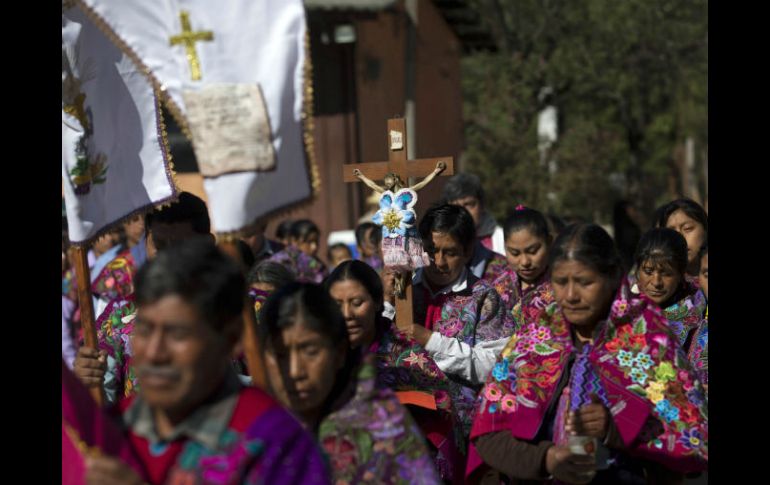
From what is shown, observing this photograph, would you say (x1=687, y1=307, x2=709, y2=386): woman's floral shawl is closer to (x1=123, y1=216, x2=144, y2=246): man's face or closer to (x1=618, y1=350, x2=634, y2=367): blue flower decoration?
(x1=618, y1=350, x2=634, y2=367): blue flower decoration

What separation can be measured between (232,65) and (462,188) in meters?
4.59

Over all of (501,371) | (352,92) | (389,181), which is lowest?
(501,371)

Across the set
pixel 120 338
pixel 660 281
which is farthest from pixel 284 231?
pixel 120 338

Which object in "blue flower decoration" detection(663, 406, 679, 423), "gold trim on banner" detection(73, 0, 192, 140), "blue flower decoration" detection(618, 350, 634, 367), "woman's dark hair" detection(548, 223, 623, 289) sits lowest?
"blue flower decoration" detection(663, 406, 679, 423)

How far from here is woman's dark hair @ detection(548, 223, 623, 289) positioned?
13.3ft

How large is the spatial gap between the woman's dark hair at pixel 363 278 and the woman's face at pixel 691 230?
298 cm

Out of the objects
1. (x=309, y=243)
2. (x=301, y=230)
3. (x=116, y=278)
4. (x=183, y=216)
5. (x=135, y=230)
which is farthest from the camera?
(x=301, y=230)

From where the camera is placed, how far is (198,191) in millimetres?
15883

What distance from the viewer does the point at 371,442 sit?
3.52 m

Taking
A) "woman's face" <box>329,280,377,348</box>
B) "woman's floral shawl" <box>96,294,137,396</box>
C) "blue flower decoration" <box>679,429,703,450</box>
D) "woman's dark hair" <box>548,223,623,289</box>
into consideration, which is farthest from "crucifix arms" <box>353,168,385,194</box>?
"blue flower decoration" <box>679,429,703,450</box>

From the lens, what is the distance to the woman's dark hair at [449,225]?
19.4 feet

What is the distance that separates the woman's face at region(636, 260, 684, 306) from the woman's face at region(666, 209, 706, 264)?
117 cm

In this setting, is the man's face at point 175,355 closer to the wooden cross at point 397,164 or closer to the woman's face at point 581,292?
the woman's face at point 581,292

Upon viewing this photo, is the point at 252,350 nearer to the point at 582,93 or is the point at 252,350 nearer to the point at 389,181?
the point at 389,181
